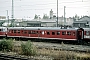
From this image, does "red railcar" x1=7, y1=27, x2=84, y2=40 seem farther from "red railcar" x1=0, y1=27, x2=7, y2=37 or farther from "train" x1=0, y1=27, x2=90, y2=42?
"red railcar" x1=0, y1=27, x2=7, y2=37


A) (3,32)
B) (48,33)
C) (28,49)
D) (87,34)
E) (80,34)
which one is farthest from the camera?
(3,32)

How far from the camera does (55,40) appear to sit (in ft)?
88.9

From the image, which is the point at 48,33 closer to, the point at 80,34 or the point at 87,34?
the point at 80,34

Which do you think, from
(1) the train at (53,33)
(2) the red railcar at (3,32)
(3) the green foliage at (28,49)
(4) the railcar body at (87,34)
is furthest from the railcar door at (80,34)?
(2) the red railcar at (3,32)

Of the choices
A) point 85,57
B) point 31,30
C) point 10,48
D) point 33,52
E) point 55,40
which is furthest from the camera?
point 31,30

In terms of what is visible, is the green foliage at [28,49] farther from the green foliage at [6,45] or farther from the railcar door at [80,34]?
the railcar door at [80,34]

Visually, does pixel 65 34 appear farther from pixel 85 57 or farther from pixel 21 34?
pixel 85 57

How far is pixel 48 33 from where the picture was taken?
1085 inches

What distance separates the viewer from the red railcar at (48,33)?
83.0 feet

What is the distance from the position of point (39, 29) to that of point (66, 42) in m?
4.96

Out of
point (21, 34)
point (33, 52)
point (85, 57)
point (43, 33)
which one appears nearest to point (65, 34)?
point (43, 33)

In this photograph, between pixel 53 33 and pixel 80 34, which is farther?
pixel 53 33

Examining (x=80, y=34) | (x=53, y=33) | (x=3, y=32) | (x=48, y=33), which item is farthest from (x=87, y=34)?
(x=3, y=32)

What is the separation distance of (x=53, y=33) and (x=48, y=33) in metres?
0.94
